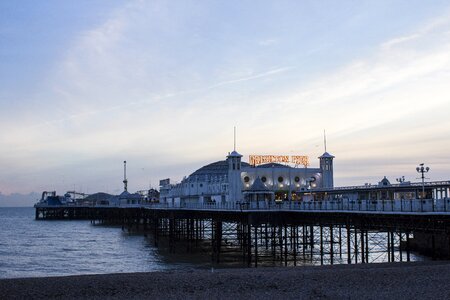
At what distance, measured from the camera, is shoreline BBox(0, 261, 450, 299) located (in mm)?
22609

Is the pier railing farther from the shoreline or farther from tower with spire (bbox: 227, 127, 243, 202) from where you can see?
tower with spire (bbox: 227, 127, 243, 202)

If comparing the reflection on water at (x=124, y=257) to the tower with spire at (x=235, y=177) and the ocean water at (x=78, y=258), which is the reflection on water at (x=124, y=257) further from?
the tower with spire at (x=235, y=177)

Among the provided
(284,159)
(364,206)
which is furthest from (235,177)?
Answer: (364,206)

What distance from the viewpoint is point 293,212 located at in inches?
1897

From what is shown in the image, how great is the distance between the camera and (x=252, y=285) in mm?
24562

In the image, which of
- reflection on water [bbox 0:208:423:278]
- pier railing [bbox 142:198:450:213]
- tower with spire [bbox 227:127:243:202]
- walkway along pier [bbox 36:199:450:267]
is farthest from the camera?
tower with spire [bbox 227:127:243:202]

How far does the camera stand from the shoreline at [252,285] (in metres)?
22.6

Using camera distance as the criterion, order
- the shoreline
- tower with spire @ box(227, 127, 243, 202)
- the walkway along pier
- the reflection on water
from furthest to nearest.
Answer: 1. tower with spire @ box(227, 127, 243, 202)
2. the reflection on water
3. the walkway along pier
4. the shoreline

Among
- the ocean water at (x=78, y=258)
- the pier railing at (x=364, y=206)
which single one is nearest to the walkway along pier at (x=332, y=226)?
the pier railing at (x=364, y=206)

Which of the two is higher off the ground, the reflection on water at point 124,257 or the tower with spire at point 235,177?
the tower with spire at point 235,177

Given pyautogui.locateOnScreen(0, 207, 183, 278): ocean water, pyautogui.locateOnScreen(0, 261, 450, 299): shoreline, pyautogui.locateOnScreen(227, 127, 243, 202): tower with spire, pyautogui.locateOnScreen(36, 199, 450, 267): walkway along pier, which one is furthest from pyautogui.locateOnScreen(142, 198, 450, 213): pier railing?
pyautogui.locateOnScreen(227, 127, 243, 202): tower with spire

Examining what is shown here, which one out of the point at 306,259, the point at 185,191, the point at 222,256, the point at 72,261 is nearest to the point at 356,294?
the point at 306,259

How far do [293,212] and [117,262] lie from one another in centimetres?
1880

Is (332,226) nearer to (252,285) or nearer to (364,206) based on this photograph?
(364,206)
